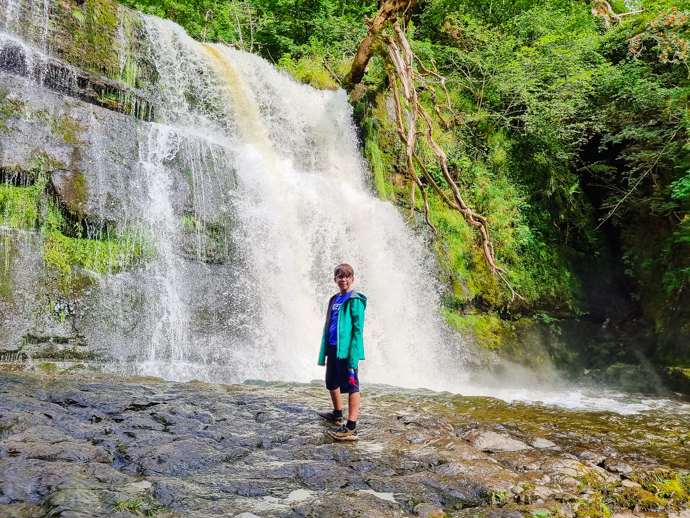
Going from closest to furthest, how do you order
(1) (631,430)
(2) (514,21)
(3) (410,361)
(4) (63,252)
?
(1) (631,430)
(4) (63,252)
(3) (410,361)
(2) (514,21)

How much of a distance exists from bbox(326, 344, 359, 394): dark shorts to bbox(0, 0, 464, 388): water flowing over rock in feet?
11.3

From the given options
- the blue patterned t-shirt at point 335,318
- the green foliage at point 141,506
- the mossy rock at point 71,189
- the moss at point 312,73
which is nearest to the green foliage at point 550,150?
the moss at point 312,73

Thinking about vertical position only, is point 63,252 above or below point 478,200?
below

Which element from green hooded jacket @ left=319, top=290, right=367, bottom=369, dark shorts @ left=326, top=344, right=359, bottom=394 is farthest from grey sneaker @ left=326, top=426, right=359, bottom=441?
green hooded jacket @ left=319, top=290, right=367, bottom=369

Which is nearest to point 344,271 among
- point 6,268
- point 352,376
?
point 352,376

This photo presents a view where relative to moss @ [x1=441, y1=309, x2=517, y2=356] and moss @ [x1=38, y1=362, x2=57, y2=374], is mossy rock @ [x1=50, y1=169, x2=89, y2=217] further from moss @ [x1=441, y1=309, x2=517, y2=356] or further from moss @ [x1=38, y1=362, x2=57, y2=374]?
moss @ [x1=441, y1=309, x2=517, y2=356]

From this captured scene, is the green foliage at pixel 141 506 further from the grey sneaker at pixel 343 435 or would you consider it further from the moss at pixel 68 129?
the moss at pixel 68 129

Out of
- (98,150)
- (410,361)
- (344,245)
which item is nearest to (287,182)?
(344,245)

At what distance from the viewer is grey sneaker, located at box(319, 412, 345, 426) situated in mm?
4197

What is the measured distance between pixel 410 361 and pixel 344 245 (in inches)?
106

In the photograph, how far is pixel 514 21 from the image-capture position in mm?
15445

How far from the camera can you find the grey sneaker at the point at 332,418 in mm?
4197

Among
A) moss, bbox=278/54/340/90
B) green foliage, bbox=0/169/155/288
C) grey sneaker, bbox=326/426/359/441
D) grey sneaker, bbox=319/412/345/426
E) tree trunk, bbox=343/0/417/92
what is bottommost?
grey sneaker, bbox=326/426/359/441

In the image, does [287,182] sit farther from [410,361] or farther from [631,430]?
[631,430]
